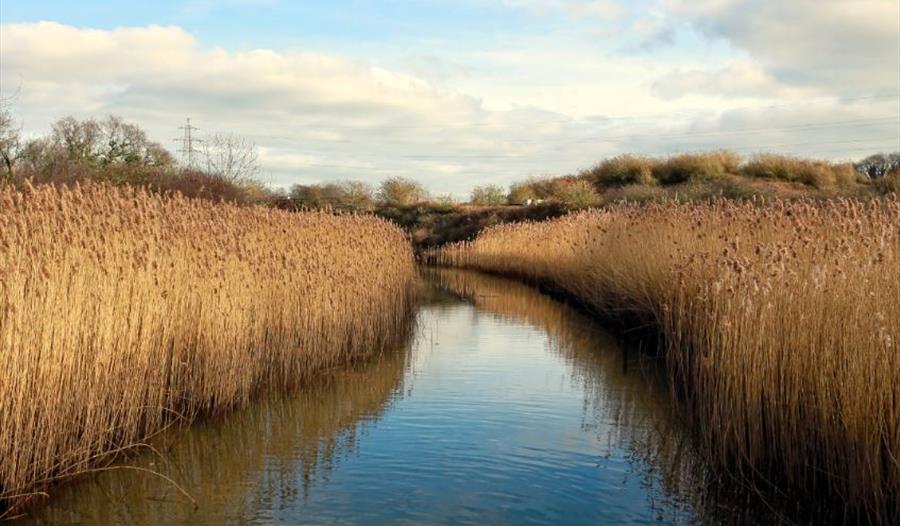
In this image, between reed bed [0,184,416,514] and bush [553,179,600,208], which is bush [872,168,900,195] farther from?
reed bed [0,184,416,514]

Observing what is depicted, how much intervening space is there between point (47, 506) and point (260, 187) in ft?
108

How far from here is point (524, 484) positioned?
5.80 meters

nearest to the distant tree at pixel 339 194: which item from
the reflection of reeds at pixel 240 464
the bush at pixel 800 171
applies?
the bush at pixel 800 171

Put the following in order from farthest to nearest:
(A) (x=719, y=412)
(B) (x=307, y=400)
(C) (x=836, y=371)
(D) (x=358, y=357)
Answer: (D) (x=358, y=357), (B) (x=307, y=400), (A) (x=719, y=412), (C) (x=836, y=371)

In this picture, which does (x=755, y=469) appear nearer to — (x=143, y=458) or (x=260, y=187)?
(x=143, y=458)

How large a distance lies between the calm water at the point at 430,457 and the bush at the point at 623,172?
1308 inches

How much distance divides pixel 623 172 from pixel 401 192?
17403 mm

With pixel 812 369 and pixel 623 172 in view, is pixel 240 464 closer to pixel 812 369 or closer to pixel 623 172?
pixel 812 369

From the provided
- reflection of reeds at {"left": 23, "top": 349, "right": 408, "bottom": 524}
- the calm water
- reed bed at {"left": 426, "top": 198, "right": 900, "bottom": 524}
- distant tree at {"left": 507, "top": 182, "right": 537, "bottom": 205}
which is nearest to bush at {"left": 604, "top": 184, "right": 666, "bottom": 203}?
distant tree at {"left": 507, "top": 182, "right": 537, "bottom": 205}

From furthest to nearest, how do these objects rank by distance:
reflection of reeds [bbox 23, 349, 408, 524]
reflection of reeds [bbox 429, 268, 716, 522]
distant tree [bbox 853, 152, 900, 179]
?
distant tree [bbox 853, 152, 900, 179] → reflection of reeds [bbox 429, 268, 716, 522] → reflection of reeds [bbox 23, 349, 408, 524]

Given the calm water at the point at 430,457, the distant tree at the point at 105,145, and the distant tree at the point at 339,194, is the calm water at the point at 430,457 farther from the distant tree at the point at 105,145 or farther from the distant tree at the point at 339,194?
the distant tree at the point at 339,194

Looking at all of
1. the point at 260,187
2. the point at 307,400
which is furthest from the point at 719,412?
the point at 260,187

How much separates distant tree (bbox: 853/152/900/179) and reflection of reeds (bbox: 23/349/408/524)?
36332 mm

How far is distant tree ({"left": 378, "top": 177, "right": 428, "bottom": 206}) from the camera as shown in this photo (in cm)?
5559
